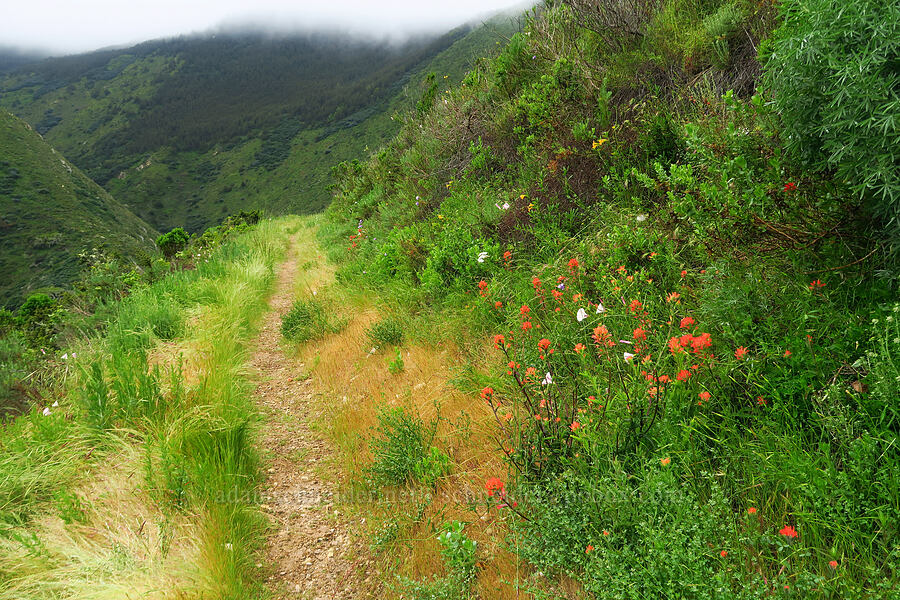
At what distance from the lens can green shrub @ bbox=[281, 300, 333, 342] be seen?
5644 millimetres

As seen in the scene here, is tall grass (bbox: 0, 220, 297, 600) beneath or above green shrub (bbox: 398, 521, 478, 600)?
above

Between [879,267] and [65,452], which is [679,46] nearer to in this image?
[879,267]

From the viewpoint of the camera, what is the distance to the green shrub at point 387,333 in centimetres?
455

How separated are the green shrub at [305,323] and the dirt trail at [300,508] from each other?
812mm

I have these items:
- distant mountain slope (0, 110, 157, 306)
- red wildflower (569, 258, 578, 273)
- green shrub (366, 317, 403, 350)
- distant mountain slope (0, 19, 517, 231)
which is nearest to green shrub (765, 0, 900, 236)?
red wildflower (569, 258, 578, 273)

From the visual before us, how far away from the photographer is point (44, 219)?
48.3 meters

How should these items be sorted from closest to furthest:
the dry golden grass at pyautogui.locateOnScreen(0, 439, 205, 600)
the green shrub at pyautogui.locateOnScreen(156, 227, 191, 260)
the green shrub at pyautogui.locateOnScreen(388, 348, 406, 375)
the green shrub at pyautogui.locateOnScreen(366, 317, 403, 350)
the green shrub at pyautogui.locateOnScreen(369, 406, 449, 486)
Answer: the dry golden grass at pyautogui.locateOnScreen(0, 439, 205, 600)
the green shrub at pyautogui.locateOnScreen(369, 406, 449, 486)
the green shrub at pyautogui.locateOnScreen(388, 348, 406, 375)
the green shrub at pyautogui.locateOnScreen(366, 317, 403, 350)
the green shrub at pyautogui.locateOnScreen(156, 227, 191, 260)

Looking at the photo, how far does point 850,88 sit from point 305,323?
5.80 m

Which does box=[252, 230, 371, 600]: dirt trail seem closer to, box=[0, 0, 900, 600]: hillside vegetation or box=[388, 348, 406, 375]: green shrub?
box=[0, 0, 900, 600]: hillside vegetation

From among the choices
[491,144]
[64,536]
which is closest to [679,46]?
[491,144]

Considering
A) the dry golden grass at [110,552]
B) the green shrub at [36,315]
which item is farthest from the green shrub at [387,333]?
the green shrub at [36,315]

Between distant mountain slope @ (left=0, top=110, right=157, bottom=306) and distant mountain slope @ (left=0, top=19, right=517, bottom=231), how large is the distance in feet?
70.0

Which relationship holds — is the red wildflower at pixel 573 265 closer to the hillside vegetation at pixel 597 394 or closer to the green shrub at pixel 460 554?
the hillside vegetation at pixel 597 394

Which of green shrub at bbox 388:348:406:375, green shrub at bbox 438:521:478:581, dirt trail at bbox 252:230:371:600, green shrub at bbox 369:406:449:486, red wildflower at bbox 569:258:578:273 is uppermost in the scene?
red wildflower at bbox 569:258:578:273
